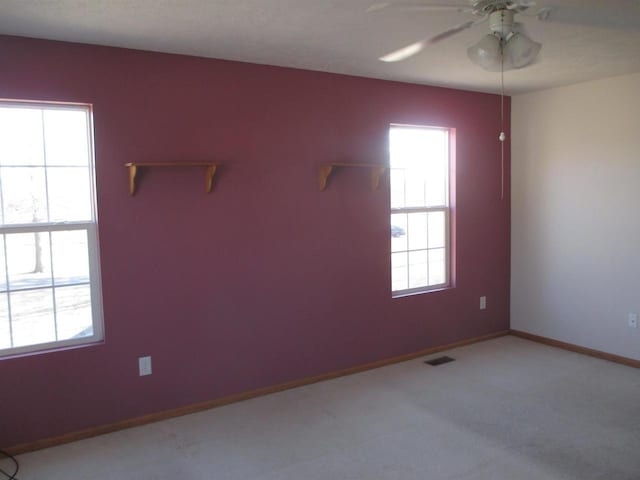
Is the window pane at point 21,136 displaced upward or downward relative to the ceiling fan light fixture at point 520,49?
downward

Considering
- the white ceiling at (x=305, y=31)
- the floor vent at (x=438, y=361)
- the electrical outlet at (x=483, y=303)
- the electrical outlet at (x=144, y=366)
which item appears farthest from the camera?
the electrical outlet at (x=483, y=303)

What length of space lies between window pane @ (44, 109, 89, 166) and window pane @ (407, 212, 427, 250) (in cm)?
265

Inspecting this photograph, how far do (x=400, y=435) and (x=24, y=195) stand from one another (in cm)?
260

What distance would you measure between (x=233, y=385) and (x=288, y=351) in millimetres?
468

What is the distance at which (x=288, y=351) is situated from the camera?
372cm

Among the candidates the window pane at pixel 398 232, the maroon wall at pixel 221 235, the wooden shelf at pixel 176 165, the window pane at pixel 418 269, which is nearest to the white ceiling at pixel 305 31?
the maroon wall at pixel 221 235

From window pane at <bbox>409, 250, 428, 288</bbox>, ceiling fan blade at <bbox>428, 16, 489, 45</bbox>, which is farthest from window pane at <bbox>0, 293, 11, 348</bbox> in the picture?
window pane at <bbox>409, 250, 428, 288</bbox>

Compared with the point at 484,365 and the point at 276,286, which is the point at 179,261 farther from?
the point at 484,365

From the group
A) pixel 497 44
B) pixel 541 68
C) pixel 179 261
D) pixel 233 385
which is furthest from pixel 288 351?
pixel 541 68

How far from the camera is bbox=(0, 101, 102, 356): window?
113 inches

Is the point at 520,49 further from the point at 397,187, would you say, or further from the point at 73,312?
the point at 73,312

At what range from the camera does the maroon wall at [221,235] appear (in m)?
2.96

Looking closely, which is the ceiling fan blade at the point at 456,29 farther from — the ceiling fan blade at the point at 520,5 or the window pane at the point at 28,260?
the window pane at the point at 28,260

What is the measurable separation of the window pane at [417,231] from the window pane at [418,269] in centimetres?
Result: 7
